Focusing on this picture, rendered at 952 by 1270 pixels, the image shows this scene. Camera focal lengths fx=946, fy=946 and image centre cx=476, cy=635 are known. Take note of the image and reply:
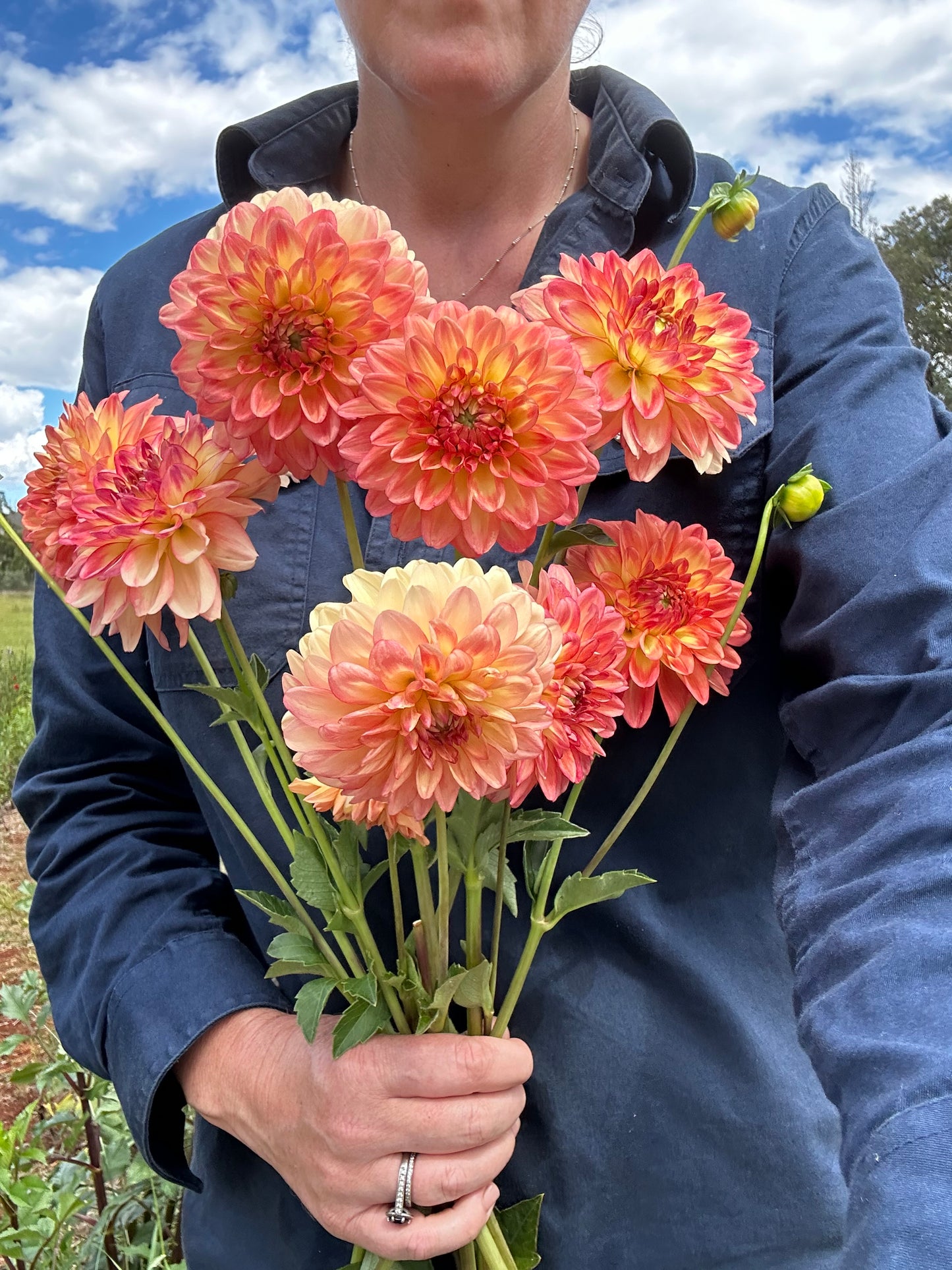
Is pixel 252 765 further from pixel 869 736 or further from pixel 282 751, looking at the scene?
pixel 869 736

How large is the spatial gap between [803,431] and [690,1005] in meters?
0.48

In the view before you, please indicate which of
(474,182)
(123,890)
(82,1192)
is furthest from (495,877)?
(82,1192)

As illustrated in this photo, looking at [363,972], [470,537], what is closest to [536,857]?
[363,972]

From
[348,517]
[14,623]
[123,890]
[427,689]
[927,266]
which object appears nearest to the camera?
[427,689]

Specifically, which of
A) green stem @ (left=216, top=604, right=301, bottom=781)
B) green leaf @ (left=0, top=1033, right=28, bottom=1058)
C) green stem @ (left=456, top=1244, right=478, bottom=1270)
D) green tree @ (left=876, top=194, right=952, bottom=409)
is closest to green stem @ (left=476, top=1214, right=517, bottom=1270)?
green stem @ (left=456, top=1244, right=478, bottom=1270)

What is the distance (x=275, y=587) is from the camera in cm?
81

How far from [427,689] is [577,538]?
0.16 metres

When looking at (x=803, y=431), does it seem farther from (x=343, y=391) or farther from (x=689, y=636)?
(x=343, y=391)

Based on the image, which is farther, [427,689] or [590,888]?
[590,888]

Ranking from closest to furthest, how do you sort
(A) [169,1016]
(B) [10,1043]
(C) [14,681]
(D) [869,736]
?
1. (D) [869,736]
2. (A) [169,1016]
3. (B) [10,1043]
4. (C) [14,681]

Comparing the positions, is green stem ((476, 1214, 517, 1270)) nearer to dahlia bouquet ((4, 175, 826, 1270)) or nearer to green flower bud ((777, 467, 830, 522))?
dahlia bouquet ((4, 175, 826, 1270))

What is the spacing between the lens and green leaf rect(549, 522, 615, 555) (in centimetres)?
51

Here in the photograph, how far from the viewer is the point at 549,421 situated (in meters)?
0.45

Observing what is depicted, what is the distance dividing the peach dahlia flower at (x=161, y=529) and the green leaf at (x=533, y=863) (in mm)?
255
